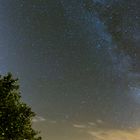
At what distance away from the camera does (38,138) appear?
163ft

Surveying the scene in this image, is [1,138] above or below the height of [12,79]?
below

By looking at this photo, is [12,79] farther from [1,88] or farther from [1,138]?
[1,138]

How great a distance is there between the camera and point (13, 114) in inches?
1784

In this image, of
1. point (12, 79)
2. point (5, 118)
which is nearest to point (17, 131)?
point (5, 118)

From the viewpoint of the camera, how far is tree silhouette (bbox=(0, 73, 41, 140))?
4391cm

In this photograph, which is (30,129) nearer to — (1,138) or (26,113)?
(26,113)

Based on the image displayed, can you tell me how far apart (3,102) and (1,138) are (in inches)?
153

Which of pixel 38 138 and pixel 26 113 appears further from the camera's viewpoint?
pixel 38 138

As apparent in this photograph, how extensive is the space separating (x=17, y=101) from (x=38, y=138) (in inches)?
199

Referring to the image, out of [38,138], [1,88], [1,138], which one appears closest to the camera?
[1,138]

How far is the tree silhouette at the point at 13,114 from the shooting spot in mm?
43906

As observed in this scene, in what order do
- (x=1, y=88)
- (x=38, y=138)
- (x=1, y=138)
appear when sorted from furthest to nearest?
(x=38, y=138) → (x=1, y=88) → (x=1, y=138)

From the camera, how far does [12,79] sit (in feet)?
151

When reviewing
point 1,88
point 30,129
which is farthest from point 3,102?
point 30,129
